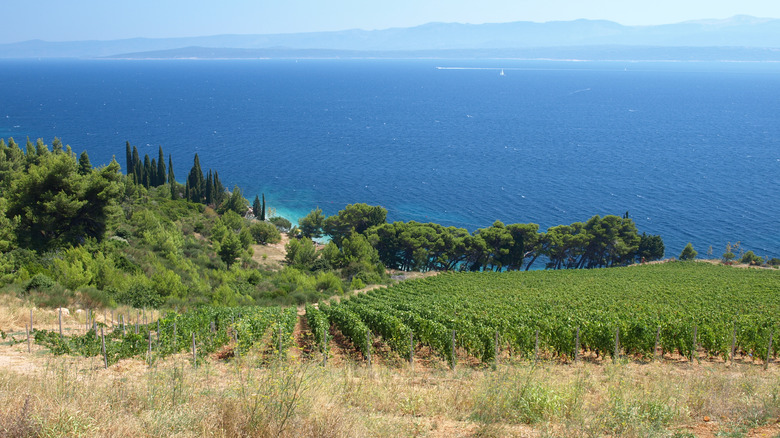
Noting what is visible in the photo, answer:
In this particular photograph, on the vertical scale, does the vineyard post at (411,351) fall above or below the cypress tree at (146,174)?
above

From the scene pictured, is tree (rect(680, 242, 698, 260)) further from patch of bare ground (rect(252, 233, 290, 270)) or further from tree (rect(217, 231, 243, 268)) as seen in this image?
tree (rect(217, 231, 243, 268))

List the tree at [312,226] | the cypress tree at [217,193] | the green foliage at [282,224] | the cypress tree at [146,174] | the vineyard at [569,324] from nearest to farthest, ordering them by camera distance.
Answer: the vineyard at [569,324] < the tree at [312,226] < the green foliage at [282,224] < the cypress tree at [217,193] < the cypress tree at [146,174]

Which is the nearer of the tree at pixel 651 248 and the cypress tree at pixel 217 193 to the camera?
the tree at pixel 651 248

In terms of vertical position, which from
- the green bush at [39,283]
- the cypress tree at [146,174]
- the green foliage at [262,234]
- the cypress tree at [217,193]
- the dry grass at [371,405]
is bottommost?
the green foliage at [262,234]

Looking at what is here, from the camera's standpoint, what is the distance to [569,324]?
17812mm

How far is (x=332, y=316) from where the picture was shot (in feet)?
67.3

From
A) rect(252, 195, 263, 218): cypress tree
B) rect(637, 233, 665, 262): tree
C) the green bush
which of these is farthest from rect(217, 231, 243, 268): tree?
rect(637, 233, 665, 262): tree

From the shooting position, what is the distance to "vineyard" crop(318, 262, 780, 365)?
16750 millimetres

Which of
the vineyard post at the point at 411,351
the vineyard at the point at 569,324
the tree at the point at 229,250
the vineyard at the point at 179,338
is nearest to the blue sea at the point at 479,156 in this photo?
the tree at the point at 229,250

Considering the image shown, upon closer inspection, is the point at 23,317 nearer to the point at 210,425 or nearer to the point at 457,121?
the point at 210,425

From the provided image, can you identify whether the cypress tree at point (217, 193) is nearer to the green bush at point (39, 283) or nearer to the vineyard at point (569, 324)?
the vineyard at point (569, 324)

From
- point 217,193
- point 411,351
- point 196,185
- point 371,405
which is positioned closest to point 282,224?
point 217,193

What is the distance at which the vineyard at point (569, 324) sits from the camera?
1675cm

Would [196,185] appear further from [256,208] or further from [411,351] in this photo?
[411,351]
